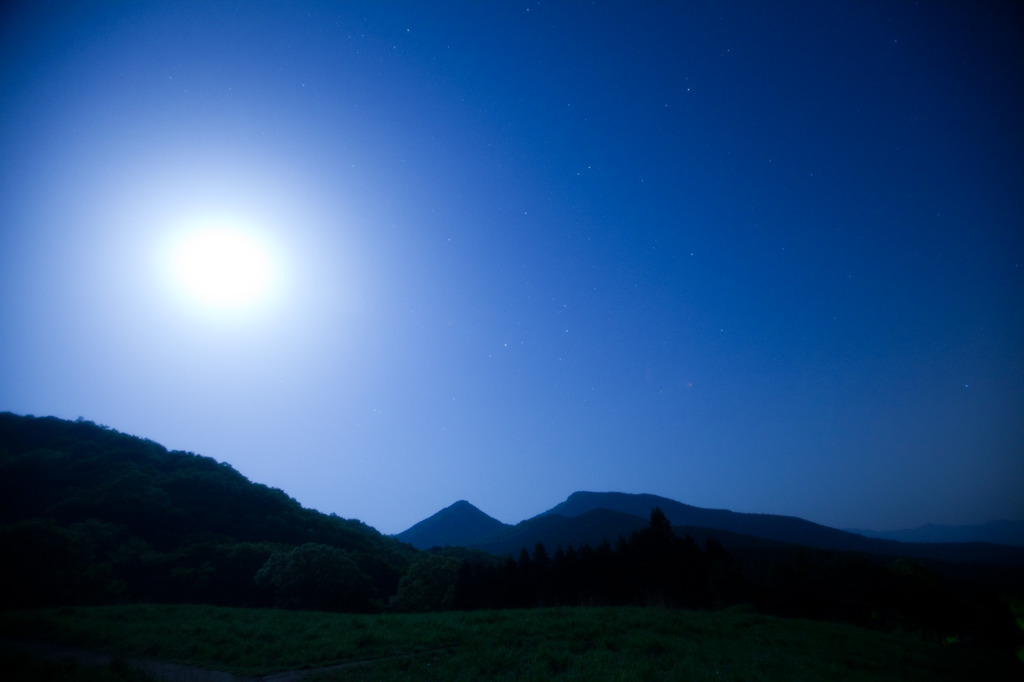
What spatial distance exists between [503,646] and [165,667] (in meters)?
12.7

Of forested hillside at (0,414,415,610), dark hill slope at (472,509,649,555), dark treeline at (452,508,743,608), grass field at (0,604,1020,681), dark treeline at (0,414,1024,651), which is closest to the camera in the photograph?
grass field at (0,604,1020,681)

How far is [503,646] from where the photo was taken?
54.4ft

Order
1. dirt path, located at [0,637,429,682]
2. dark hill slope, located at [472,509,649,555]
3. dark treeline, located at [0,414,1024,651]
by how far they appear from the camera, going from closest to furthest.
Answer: dirt path, located at [0,637,429,682] < dark treeline, located at [0,414,1024,651] < dark hill slope, located at [472,509,649,555]

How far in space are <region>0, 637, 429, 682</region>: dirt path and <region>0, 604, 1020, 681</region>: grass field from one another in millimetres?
402

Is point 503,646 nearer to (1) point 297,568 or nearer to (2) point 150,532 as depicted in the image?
(1) point 297,568

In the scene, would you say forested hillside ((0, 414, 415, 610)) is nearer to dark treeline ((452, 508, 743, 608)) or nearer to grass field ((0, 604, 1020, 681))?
dark treeline ((452, 508, 743, 608))

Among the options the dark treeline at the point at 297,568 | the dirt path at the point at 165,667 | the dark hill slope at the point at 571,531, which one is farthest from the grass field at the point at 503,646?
the dark hill slope at the point at 571,531

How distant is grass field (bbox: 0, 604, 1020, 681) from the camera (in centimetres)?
1323

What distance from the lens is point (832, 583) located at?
5247 centimetres

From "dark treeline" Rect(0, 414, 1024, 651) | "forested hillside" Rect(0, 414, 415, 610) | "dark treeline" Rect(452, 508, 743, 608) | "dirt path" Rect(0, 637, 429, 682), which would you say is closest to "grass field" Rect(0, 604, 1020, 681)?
"dirt path" Rect(0, 637, 429, 682)

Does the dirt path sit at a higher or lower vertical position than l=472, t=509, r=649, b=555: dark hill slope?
lower

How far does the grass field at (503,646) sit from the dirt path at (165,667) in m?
0.40

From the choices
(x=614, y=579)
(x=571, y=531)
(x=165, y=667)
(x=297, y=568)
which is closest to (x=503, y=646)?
(x=165, y=667)

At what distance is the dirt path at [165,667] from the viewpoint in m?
13.5
